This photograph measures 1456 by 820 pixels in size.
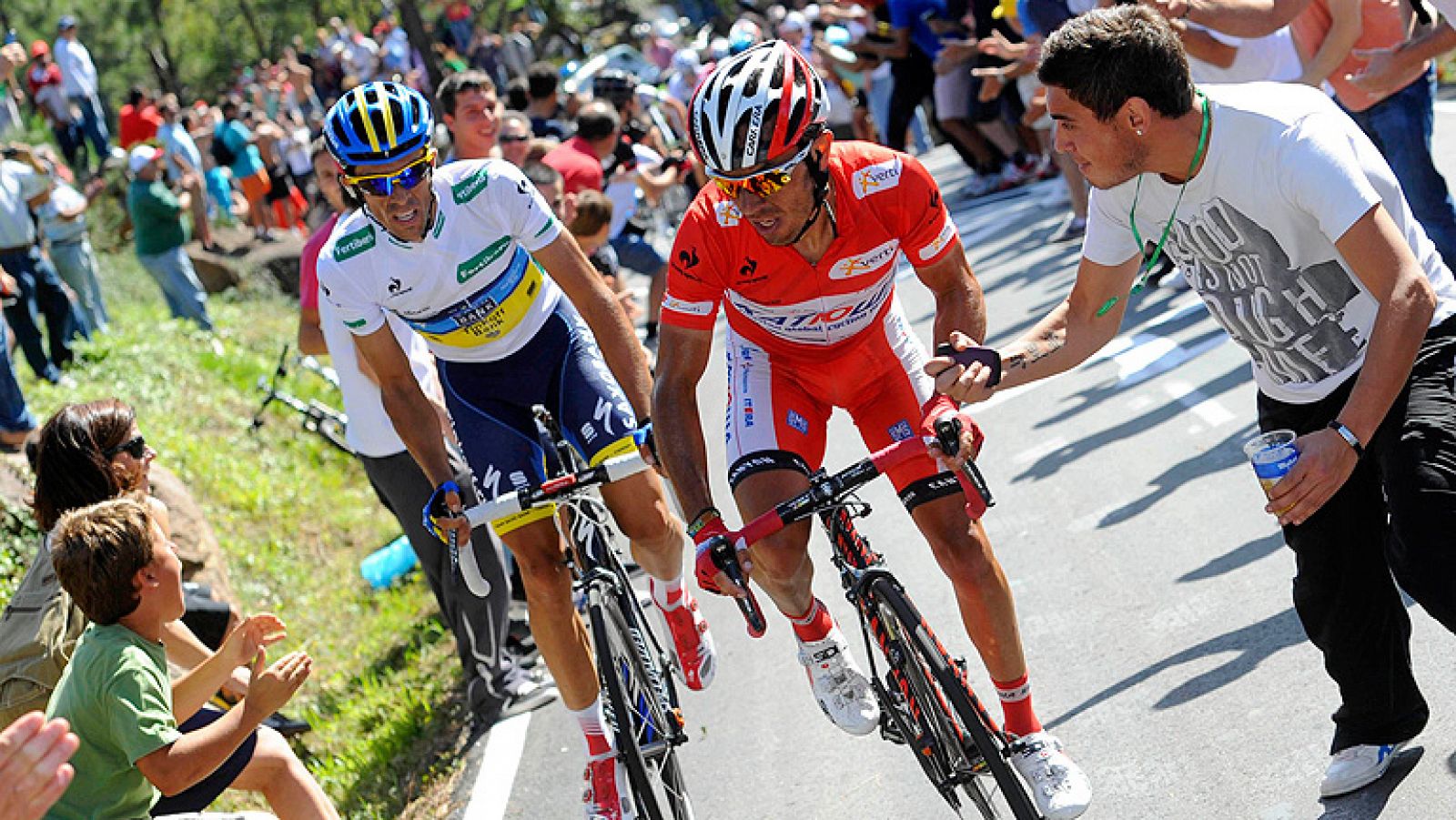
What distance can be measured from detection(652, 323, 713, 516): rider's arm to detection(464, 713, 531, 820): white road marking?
86.6 inches

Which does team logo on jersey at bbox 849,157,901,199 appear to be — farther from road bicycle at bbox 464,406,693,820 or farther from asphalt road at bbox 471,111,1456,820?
asphalt road at bbox 471,111,1456,820

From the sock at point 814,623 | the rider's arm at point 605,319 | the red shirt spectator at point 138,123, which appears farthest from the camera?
the red shirt spectator at point 138,123

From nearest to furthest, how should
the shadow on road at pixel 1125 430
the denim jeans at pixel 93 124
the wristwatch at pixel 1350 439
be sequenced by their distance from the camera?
the wristwatch at pixel 1350 439 → the shadow on road at pixel 1125 430 → the denim jeans at pixel 93 124

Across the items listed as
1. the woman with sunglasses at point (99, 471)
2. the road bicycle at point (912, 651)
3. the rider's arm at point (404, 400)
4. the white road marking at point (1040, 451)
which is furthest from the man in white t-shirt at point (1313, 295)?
the white road marking at point (1040, 451)

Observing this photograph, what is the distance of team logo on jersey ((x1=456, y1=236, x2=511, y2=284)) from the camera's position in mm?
6500

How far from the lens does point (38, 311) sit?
50.3ft

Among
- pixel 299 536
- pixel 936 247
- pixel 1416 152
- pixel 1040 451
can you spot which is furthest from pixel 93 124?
pixel 936 247

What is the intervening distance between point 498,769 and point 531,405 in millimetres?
1743

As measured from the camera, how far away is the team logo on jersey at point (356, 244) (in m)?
6.44

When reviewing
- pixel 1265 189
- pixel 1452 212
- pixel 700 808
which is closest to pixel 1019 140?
pixel 1452 212

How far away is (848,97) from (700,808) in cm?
1564

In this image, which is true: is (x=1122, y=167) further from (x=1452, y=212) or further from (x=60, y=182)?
(x=60, y=182)

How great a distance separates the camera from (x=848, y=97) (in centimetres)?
2102

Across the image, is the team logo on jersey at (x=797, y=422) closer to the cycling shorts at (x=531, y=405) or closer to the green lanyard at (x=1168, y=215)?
the cycling shorts at (x=531, y=405)
